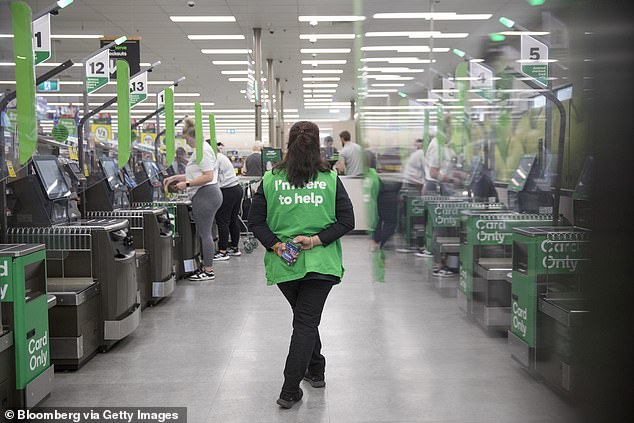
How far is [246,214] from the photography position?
9.88m

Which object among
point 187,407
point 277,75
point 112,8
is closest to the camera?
point 187,407

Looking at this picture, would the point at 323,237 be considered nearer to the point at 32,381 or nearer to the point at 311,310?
the point at 311,310

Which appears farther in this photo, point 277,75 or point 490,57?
point 277,75

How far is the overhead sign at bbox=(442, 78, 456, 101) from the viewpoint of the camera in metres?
0.83

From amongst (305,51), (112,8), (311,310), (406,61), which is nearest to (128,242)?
(311,310)

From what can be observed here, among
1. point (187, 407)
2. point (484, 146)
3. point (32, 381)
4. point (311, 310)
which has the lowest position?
point (187, 407)

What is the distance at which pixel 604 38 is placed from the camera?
21.5 inches

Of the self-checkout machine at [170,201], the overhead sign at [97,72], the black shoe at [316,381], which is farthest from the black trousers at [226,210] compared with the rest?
the black shoe at [316,381]

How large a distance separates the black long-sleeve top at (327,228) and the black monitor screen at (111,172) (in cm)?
257

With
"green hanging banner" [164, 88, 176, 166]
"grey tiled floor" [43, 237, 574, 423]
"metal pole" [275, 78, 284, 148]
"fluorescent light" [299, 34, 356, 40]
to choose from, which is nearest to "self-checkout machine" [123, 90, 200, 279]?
"green hanging banner" [164, 88, 176, 166]

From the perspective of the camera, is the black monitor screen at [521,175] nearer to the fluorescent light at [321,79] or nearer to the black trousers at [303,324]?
the black trousers at [303,324]

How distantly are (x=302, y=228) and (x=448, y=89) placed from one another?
6.50 ft

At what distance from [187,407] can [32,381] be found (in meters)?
0.70

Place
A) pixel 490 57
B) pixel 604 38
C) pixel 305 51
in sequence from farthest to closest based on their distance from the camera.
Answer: pixel 305 51 → pixel 490 57 → pixel 604 38
